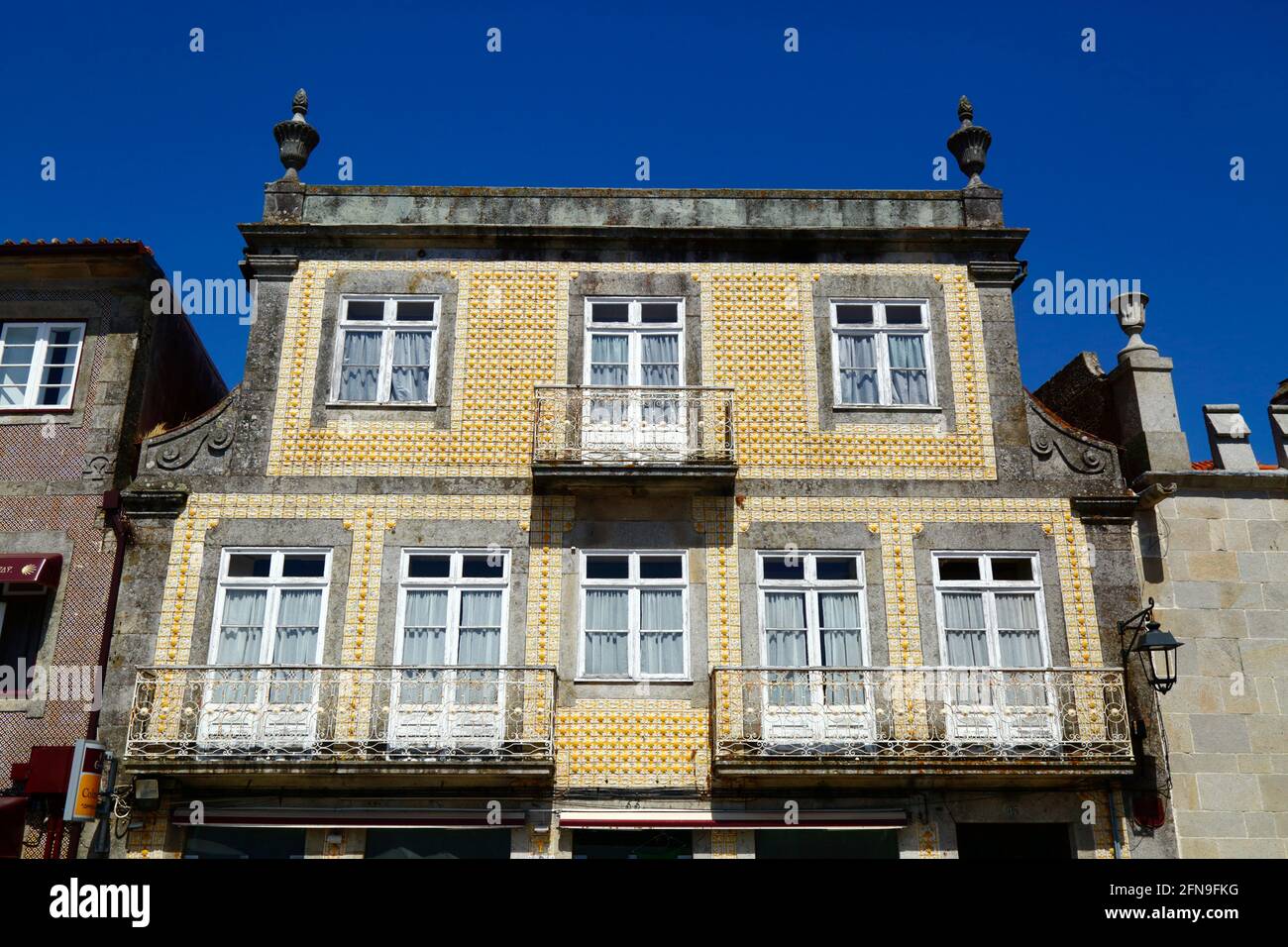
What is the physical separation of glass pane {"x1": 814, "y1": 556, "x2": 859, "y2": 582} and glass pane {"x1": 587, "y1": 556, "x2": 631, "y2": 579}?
87.9 inches

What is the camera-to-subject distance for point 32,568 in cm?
1418

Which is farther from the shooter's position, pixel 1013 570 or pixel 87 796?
pixel 1013 570

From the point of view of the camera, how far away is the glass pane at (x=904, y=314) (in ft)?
53.0

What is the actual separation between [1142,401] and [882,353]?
3280 mm

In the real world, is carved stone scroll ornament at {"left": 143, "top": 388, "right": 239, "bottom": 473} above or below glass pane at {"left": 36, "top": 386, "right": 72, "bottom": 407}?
below

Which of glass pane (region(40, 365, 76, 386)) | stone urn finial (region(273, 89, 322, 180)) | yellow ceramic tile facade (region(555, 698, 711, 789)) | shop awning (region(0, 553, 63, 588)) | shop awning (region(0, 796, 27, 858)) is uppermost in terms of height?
stone urn finial (region(273, 89, 322, 180))

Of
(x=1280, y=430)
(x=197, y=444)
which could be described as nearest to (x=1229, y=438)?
(x=1280, y=430)

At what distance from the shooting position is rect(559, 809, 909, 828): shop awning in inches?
530

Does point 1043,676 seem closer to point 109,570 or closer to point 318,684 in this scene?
point 318,684

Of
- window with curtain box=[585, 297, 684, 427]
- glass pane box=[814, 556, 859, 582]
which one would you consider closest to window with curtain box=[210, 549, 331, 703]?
window with curtain box=[585, 297, 684, 427]

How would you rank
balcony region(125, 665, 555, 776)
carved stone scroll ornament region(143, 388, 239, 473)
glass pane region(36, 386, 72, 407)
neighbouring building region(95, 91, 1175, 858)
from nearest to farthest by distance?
1. balcony region(125, 665, 555, 776)
2. neighbouring building region(95, 91, 1175, 858)
3. carved stone scroll ornament region(143, 388, 239, 473)
4. glass pane region(36, 386, 72, 407)

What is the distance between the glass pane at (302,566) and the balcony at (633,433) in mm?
2783

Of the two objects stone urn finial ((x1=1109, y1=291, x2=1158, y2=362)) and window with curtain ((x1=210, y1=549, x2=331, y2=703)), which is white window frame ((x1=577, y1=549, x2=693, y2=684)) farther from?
stone urn finial ((x1=1109, y1=291, x2=1158, y2=362))

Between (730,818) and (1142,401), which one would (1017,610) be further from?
(730,818)
